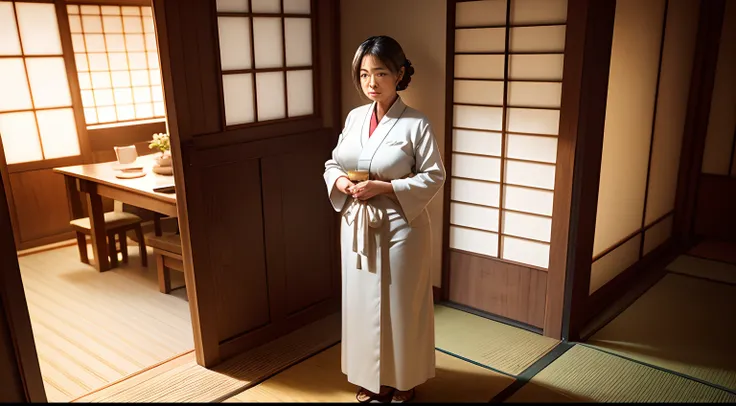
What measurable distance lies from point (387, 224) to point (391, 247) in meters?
0.10

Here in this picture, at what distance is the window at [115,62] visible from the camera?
5504 millimetres

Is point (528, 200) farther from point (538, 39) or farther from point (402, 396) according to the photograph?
point (402, 396)

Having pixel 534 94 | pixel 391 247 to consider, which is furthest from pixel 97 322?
Answer: pixel 534 94

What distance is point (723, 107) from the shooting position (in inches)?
175

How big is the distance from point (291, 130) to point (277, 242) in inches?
24.9

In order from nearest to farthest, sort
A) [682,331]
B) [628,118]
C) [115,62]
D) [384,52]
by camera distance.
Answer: [384,52], [682,331], [628,118], [115,62]

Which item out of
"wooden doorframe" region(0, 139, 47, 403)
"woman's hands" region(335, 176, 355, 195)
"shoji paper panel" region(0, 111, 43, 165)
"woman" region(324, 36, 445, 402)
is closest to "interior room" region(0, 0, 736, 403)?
"wooden doorframe" region(0, 139, 47, 403)

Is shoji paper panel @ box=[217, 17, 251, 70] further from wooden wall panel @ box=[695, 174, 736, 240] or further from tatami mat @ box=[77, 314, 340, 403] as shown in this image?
wooden wall panel @ box=[695, 174, 736, 240]

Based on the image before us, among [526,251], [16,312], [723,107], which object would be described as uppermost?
[723,107]

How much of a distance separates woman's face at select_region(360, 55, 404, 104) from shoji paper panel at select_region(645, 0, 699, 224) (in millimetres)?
2378

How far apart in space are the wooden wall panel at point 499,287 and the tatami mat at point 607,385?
39 centimetres

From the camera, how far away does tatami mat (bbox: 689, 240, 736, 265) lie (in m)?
4.34

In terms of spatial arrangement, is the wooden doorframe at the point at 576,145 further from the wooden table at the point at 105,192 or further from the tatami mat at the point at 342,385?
the wooden table at the point at 105,192

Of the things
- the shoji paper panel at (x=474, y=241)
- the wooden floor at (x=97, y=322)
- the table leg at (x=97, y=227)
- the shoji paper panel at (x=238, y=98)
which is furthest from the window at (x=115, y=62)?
the shoji paper panel at (x=474, y=241)
